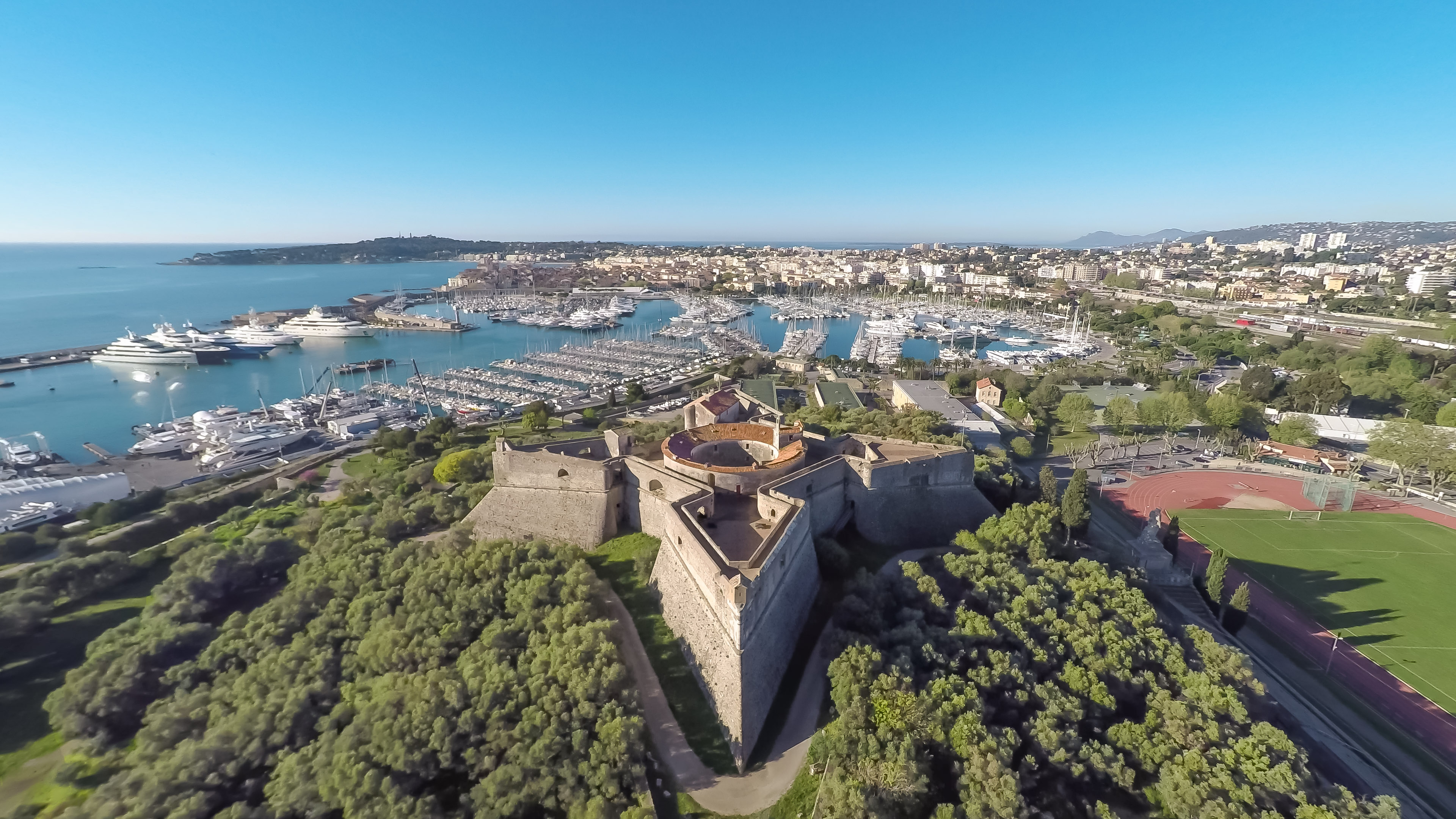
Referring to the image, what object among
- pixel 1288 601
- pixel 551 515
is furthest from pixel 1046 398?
pixel 551 515

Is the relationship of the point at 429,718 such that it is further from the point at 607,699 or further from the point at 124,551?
the point at 124,551

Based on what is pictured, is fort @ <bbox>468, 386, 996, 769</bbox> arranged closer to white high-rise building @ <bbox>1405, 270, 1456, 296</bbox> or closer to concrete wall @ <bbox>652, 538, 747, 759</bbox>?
concrete wall @ <bbox>652, 538, 747, 759</bbox>

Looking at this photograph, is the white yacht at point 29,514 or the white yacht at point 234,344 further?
the white yacht at point 234,344

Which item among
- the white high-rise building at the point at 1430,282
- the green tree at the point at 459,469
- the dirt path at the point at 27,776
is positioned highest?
the white high-rise building at the point at 1430,282

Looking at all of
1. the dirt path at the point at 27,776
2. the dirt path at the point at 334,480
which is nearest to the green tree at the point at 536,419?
the dirt path at the point at 334,480

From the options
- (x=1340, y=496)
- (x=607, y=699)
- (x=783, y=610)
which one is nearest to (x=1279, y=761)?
(x=783, y=610)

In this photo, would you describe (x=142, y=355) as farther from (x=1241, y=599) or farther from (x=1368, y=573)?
(x=1368, y=573)

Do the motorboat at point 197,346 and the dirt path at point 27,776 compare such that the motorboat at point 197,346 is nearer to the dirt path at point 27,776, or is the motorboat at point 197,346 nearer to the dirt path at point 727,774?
the dirt path at point 27,776

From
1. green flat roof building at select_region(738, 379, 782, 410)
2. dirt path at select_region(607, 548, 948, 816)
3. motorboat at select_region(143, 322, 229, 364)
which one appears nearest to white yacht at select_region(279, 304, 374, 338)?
motorboat at select_region(143, 322, 229, 364)
